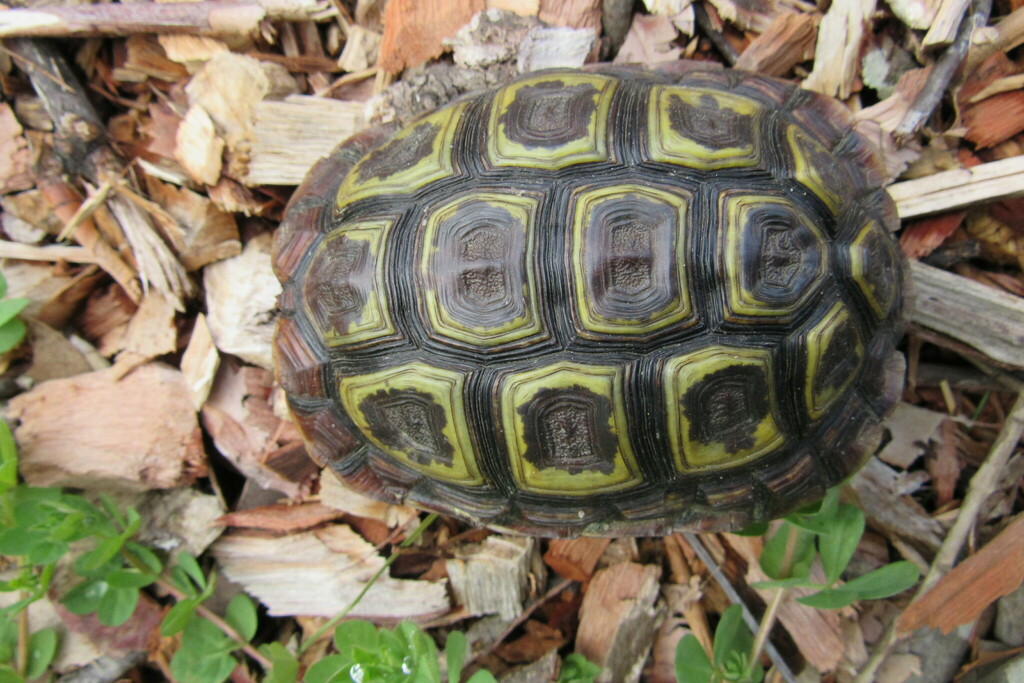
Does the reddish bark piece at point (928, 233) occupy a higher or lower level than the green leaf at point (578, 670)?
higher

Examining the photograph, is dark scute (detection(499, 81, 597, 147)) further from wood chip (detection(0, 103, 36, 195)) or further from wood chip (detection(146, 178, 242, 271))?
wood chip (detection(0, 103, 36, 195))

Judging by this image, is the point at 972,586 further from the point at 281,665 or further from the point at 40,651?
the point at 40,651

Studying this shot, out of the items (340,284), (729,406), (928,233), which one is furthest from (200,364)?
(928,233)

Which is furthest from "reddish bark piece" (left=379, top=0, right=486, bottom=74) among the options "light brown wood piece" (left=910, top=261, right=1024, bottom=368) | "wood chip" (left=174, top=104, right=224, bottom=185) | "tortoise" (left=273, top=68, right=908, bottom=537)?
"light brown wood piece" (left=910, top=261, right=1024, bottom=368)

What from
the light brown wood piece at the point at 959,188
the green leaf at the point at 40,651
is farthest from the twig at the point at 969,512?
the green leaf at the point at 40,651

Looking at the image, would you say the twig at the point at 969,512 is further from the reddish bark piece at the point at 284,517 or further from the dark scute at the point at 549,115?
the reddish bark piece at the point at 284,517

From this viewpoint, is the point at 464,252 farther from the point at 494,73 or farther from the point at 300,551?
the point at 300,551
